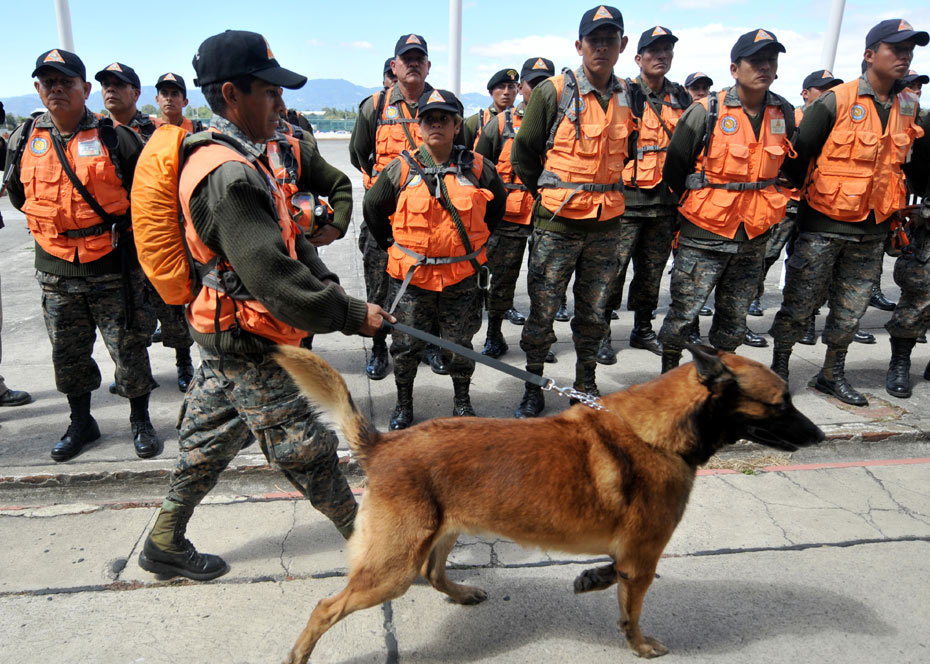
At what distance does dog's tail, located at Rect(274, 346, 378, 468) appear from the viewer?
7.34 feet

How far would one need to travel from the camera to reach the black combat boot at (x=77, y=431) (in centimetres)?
394

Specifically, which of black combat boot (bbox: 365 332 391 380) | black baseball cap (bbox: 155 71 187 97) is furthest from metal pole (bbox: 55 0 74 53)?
black combat boot (bbox: 365 332 391 380)

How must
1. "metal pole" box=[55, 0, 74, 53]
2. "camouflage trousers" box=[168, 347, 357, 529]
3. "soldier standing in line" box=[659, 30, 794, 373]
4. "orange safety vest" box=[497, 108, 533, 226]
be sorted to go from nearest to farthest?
"camouflage trousers" box=[168, 347, 357, 529] < "soldier standing in line" box=[659, 30, 794, 373] < "orange safety vest" box=[497, 108, 533, 226] < "metal pole" box=[55, 0, 74, 53]

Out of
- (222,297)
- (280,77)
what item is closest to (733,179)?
(280,77)

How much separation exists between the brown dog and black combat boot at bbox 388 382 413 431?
203 centimetres

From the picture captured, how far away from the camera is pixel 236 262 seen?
2.19 metres

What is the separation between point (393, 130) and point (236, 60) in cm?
345

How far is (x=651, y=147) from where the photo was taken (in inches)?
227

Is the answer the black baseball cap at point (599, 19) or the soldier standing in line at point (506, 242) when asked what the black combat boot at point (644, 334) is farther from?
the black baseball cap at point (599, 19)

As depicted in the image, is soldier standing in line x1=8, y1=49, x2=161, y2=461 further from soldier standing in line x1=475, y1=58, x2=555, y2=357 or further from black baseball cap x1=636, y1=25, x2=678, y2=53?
black baseball cap x1=636, y1=25, x2=678, y2=53

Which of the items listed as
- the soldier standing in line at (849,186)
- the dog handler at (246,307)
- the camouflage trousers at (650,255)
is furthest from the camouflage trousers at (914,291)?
the dog handler at (246,307)

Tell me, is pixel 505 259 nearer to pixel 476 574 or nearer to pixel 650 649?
pixel 476 574

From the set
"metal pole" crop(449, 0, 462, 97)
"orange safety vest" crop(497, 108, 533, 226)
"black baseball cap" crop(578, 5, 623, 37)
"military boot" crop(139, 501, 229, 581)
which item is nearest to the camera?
"military boot" crop(139, 501, 229, 581)

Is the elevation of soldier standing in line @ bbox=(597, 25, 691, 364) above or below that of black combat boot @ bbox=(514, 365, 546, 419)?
above
